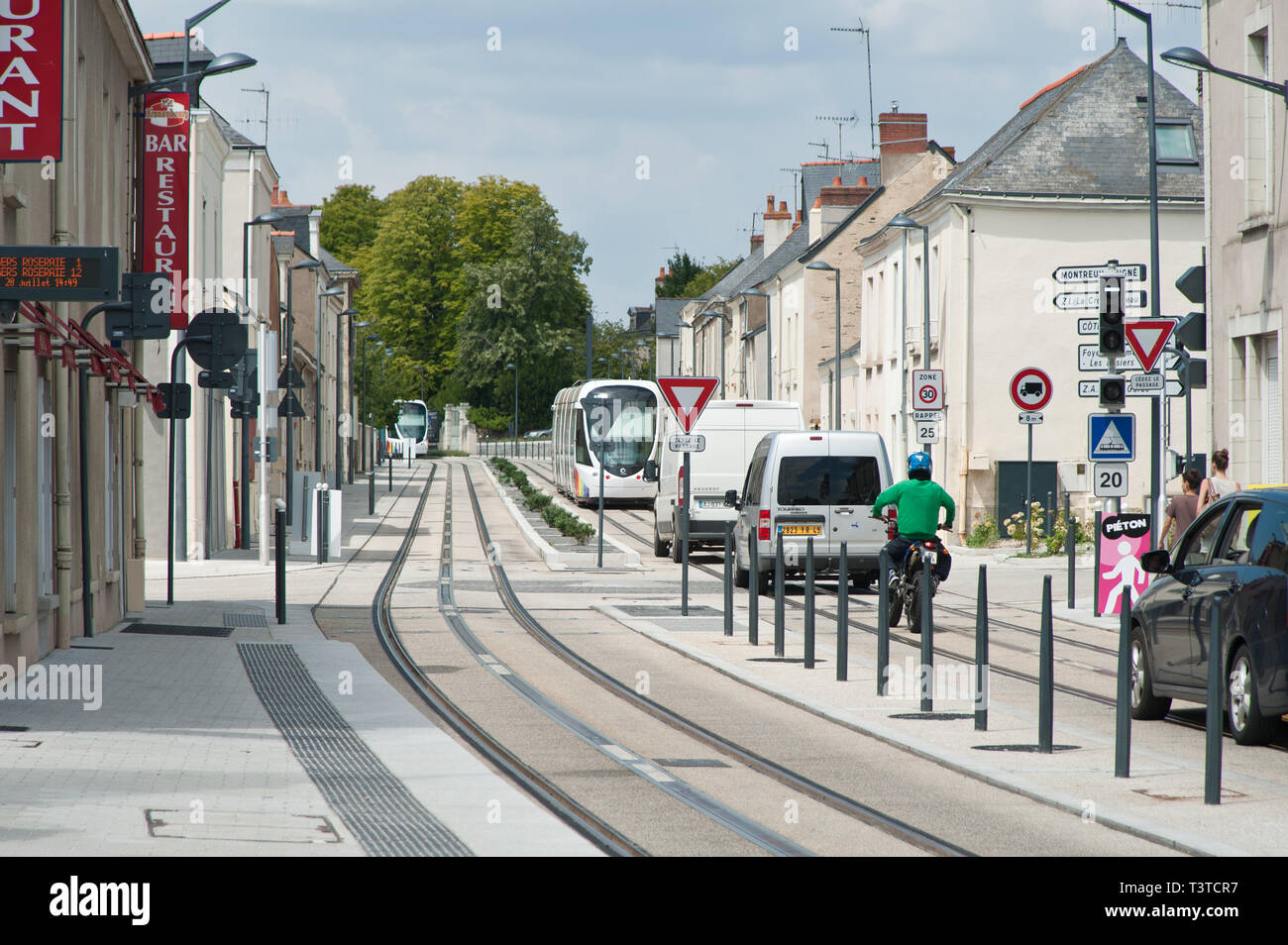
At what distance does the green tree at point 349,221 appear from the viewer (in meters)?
106

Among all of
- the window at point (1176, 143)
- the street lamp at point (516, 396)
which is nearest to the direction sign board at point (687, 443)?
the window at point (1176, 143)

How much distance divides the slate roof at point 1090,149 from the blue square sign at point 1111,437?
22.2 m

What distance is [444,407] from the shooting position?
103688 millimetres

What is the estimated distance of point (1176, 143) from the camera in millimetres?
40500

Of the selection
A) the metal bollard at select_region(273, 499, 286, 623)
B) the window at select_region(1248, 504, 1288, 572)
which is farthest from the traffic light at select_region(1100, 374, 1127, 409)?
the metal bollard at select_region(273, 499, 286, 623)

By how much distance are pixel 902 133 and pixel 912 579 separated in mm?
40807

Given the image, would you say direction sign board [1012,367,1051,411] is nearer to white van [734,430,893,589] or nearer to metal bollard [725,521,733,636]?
white van [734,430,893,589]

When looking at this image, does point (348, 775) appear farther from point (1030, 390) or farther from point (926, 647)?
point (1030, 390)

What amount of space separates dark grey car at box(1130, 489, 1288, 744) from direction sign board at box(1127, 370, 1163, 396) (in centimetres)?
644

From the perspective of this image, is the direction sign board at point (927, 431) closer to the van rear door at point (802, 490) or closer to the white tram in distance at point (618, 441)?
the van rear door at point (802, 490)

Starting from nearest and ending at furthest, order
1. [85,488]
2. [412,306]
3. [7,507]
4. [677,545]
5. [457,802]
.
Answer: [457,802] → [7,507] → [85,488] → [677,545] → [412,306]

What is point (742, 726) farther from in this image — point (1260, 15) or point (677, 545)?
point (677, 545)

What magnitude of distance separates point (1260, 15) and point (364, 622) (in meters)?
13.5
